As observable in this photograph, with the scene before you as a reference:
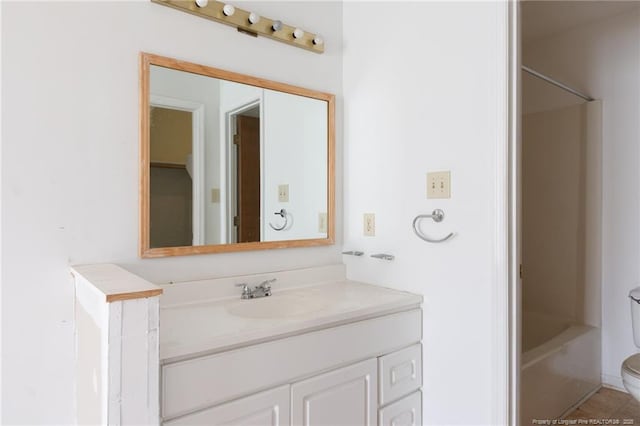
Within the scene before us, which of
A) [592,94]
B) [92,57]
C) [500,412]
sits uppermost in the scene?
[592,94]

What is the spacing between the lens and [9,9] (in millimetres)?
1218

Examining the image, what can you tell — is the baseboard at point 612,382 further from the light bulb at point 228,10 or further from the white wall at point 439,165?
the light bulb at point 228,10

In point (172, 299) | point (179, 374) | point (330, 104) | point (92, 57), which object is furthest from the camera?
point (330, 104)

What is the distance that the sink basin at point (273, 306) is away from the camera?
1543 millimetres

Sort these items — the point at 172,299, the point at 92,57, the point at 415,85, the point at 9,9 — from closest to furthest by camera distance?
the point at 9,9
the point at 92,57
the point at 172,299
the point at 415,85

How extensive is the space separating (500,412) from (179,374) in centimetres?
110

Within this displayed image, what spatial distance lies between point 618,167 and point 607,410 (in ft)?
4.75

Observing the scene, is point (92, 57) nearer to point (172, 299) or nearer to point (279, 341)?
point (172, 299)

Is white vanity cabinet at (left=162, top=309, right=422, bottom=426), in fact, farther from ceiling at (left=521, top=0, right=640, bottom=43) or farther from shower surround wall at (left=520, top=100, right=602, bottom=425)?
ceiling at (left=521, top=0, right=640, bottom=43)

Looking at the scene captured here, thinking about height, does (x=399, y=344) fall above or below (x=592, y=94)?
below

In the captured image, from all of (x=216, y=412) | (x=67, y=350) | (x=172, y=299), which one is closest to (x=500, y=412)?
(x=216, y=412)

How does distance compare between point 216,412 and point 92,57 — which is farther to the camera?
point 92,57

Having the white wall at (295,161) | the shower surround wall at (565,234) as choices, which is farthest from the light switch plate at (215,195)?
the shower surround wall at (565,234)

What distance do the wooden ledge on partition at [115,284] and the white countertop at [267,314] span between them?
0.66 feet
